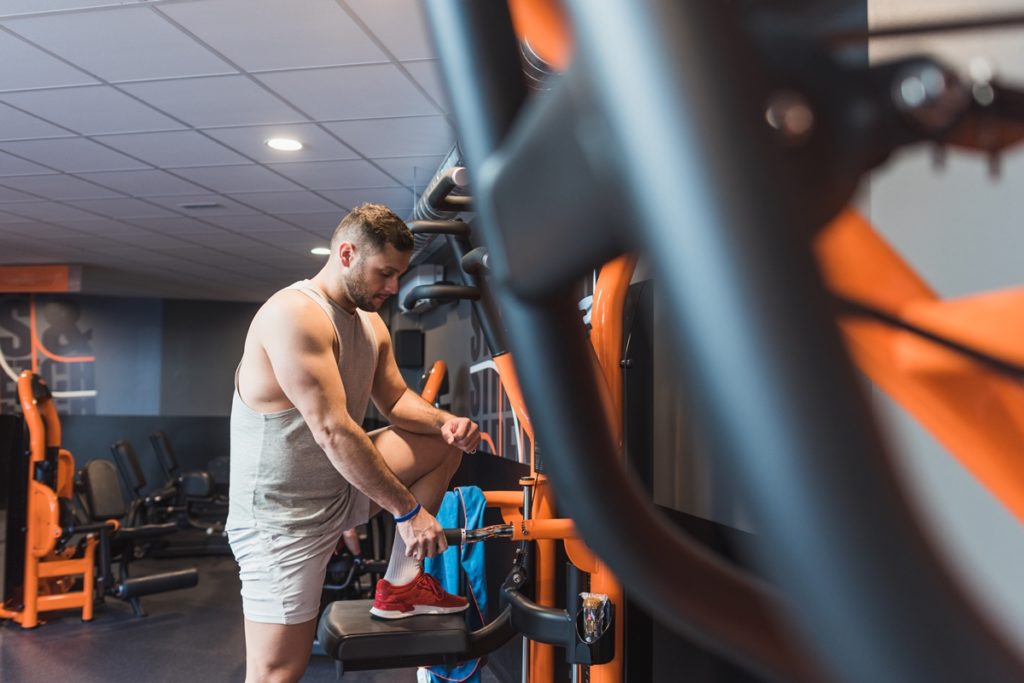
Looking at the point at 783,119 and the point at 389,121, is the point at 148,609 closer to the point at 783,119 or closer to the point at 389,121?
the point at 389,121

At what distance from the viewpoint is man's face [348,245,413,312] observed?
2451 mm

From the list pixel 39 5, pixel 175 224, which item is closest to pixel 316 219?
pixel 175 224

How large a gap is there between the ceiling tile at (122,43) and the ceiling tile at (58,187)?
2.21 meters

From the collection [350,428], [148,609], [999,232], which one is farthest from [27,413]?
[999,232]

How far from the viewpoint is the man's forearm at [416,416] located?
2.49 m

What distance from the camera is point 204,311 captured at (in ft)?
38.2

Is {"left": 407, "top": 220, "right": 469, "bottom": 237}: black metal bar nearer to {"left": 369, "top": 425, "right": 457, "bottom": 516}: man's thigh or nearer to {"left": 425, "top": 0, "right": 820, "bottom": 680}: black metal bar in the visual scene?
{"left": 369, "top": 425, "right": 457, "bottom": 516}: man's thigh

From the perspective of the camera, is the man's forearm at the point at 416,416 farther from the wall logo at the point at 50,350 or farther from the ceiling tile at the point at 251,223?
the wall logo at the point at 50,350

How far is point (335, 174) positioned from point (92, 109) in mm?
1517

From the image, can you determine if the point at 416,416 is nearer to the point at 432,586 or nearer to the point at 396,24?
the point at 432,586

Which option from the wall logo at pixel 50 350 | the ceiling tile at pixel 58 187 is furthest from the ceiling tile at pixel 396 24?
the wall logo at pixel 50 350

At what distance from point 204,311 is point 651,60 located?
Result: 12333 mm

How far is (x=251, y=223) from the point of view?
22.5 ft

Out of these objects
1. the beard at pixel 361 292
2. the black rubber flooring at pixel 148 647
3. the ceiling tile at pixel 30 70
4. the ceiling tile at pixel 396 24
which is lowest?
the black rubber flooring at pixel 148 647
